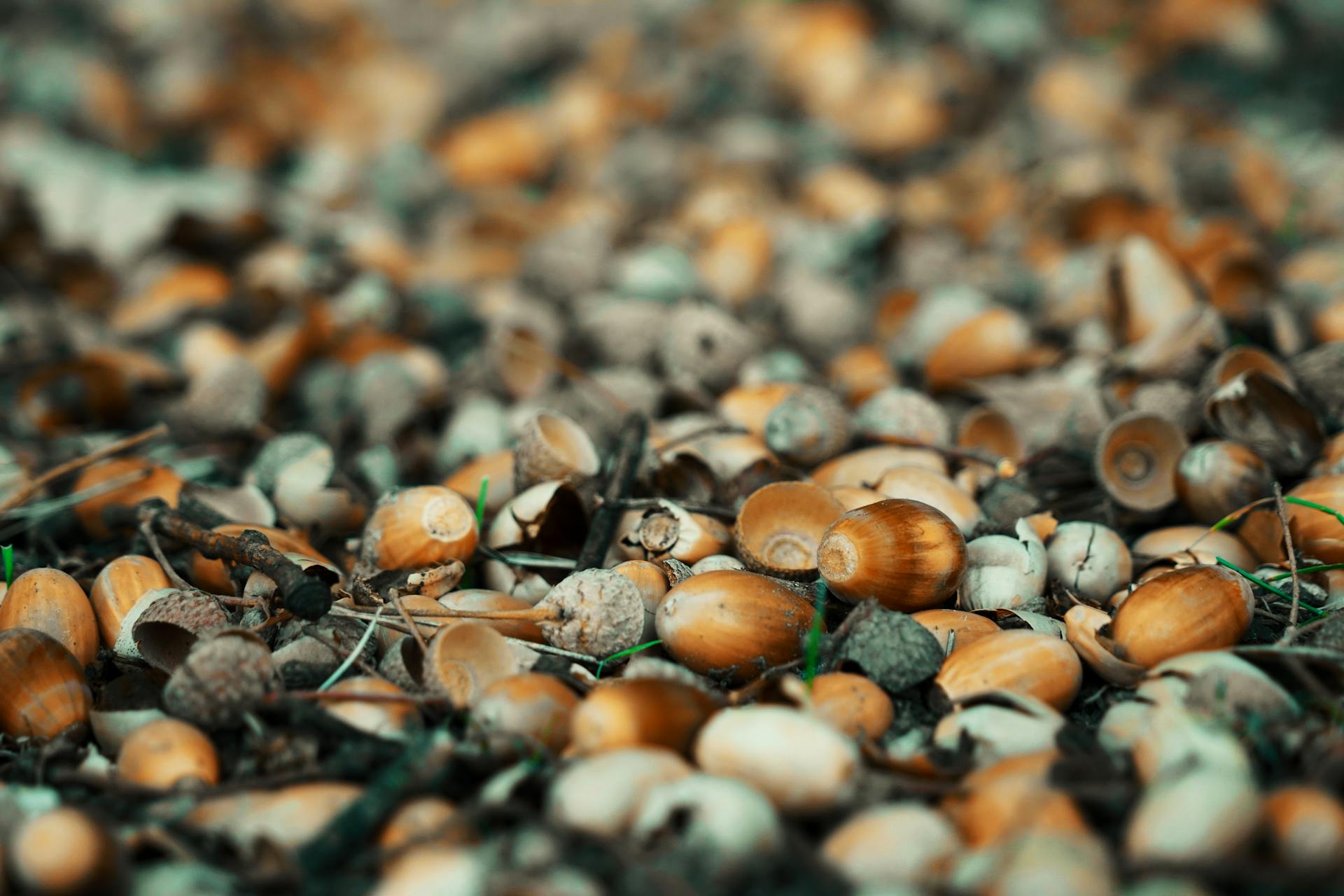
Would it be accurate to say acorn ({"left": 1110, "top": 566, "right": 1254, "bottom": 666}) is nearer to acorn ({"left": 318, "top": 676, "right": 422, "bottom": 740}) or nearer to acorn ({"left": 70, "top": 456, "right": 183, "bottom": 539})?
acorn ({"left": 318, "top": 676, "right": 422, "bottom": 740})

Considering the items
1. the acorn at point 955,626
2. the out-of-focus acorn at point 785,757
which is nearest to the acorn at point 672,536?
the acorn at point 955,626

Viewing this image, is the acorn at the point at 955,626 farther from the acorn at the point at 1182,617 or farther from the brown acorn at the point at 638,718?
the brown acorn at the point at 638,718

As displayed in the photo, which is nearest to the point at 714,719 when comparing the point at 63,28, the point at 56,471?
the point at 56,471

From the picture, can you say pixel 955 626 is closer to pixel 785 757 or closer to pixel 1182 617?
pixel 1182 617

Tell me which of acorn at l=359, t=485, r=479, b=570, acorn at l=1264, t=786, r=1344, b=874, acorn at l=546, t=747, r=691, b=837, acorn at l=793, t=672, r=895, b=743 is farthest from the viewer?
acorn at l=359, t=485, r=479, b=570

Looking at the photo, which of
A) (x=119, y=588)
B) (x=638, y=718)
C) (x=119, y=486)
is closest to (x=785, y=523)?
(x=638, y=718)

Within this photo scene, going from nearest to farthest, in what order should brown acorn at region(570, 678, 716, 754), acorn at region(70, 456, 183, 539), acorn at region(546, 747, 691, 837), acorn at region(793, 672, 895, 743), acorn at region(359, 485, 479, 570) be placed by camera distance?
acorn at region(546, 747, 691, 837), brown acorn at region(570, 678, 716, 754), acorn at region(793, 672, 895, 743), acorn at region(359, 485, 479, 570), acorn at region(70, 456, 183, 539)

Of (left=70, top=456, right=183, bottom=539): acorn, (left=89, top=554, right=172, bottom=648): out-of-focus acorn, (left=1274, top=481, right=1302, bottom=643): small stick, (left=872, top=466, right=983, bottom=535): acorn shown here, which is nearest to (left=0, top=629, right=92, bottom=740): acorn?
(left=89, top=554, right=172, bottom=648): out-of-focus acorn
